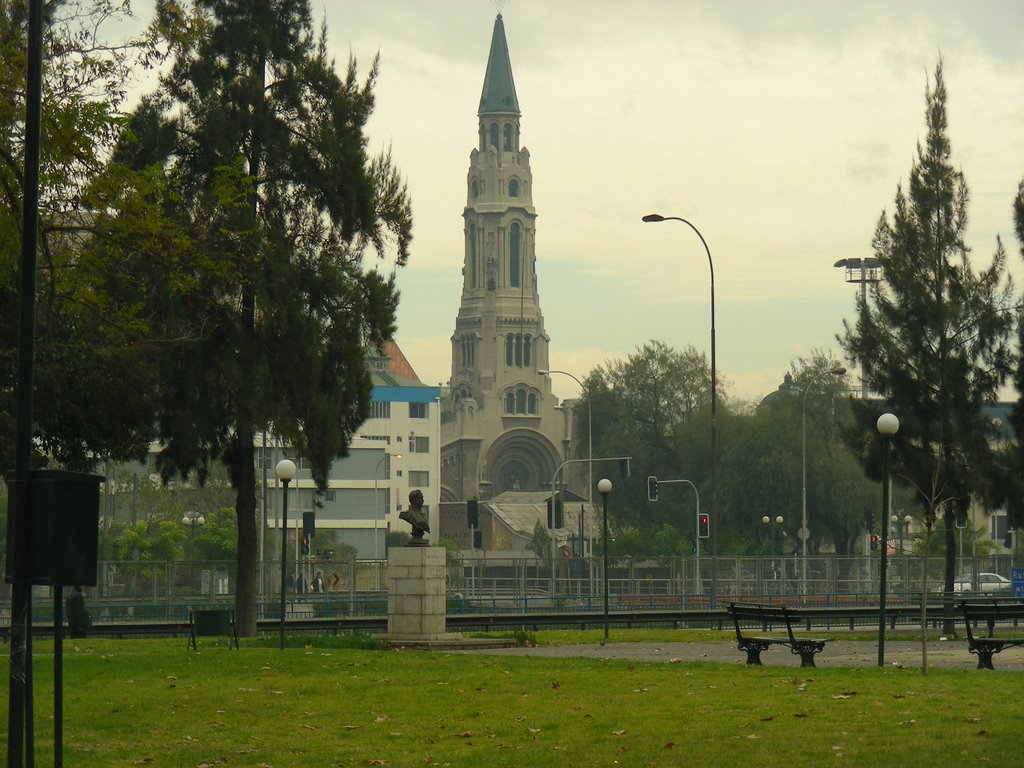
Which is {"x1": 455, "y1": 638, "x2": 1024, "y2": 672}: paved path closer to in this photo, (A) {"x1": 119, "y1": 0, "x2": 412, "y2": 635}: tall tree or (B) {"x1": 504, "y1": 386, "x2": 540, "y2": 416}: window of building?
(A) {"x1": 119, "y1": 0, "x2": 412, "y2": 635}: tall tree

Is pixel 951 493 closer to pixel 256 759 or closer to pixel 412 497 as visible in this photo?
pixel 412 497

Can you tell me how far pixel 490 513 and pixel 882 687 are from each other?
114905 millimetres

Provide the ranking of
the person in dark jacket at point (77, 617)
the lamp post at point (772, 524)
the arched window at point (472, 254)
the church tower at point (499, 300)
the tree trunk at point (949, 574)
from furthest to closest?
the arched window at point (472, 254)
the church tower at point (499, 300)
the lamp post at point (772, 524)
the person in dark jacket at point (77, 617)
the tree trunk at point (949, 574)

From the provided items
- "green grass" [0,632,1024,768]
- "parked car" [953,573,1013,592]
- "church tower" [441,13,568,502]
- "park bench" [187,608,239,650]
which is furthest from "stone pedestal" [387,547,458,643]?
"church tower" [441,13,568,502]

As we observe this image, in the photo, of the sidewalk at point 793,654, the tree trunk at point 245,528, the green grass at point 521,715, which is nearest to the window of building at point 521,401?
the tree trunk at point 245,528

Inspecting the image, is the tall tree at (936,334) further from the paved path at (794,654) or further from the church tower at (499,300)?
the church tower at (499,300)

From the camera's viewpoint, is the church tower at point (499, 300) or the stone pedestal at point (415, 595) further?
the church tower at point (499, 300)

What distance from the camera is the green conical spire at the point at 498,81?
172875mm

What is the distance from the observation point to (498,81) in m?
175

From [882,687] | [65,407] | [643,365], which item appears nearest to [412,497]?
[65,407]

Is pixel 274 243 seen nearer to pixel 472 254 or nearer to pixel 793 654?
pixel 793 654

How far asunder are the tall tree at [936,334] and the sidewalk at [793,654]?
172 inches

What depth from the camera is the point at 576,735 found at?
45.4ft

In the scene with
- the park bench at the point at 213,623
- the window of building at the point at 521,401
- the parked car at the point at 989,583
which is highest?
the window of building at the point at 521,401
